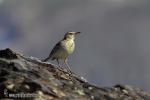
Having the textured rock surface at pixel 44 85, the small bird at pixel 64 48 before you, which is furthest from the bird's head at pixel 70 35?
the textured rock surface at pixel 44 85

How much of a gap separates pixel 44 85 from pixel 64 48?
809 centimetres

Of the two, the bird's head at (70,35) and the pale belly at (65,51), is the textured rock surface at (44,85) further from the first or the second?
the bird's head at (70,35)

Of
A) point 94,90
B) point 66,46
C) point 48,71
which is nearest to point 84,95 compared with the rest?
point 94,90

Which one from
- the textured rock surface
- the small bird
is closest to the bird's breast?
the small bird

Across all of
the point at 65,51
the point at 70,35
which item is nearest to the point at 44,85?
the point at 65,51

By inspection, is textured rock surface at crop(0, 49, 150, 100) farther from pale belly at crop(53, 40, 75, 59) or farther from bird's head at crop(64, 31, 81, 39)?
bird's head at crop(64, 31, 81, 39)

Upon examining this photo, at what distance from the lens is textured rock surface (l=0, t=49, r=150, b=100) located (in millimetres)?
27406

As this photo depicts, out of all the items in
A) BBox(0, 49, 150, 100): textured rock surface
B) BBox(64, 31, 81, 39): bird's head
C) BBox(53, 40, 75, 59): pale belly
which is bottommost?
BBox(0, 49, 150, 100): textured rock surface

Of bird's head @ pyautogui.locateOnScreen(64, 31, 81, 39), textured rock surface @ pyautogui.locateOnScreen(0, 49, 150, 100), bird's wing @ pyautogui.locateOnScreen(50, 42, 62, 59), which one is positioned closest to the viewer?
textured rock surface @ pyautogui.locateOnScreen(0, 49, 150, 100)

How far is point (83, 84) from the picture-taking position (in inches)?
1219

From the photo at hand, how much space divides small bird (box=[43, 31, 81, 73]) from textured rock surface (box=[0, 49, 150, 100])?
2357 mm

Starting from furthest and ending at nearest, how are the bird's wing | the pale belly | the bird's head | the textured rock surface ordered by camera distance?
the bird's head < the bird's wing < the pale belly < the textured rock surface

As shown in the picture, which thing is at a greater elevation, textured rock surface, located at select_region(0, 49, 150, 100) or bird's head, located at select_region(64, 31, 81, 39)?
bird's head, located at select_region(64, 31, 81, 39)

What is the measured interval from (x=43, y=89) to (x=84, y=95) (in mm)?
2370
